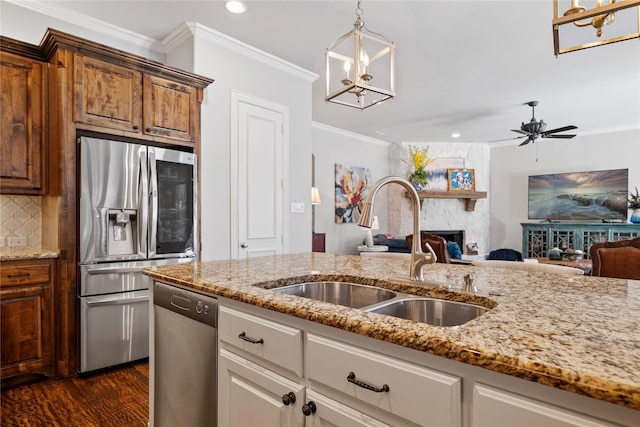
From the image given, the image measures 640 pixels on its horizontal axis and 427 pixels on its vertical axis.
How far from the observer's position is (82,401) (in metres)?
2.29

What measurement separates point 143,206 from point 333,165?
4.52m

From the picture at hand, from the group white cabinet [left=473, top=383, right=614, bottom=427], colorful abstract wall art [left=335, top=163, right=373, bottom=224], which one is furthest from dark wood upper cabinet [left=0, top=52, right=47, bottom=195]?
→ colorful abstract wall art [left=335, top=163, right=373, bottom=224]

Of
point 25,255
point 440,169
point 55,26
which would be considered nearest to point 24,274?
point 25,255

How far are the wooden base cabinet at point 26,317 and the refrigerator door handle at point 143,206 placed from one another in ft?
1.85

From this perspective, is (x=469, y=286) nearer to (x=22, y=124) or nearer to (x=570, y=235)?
(x=22, y=124)

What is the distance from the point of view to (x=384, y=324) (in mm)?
905

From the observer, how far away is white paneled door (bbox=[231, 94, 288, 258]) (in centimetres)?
356

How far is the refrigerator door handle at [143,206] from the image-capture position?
281 cm

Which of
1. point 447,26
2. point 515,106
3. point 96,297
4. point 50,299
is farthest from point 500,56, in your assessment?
point 50,299

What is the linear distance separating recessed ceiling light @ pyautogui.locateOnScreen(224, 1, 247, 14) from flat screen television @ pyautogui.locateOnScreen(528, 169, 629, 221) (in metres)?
6.95

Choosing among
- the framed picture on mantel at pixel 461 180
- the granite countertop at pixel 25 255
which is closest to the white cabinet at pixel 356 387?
the granite countertop at pixel 25 255

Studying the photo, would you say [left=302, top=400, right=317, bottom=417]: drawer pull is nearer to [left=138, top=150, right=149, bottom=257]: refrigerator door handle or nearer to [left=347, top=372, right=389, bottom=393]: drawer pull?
[left=347, top=372, right=389, bottom=393]: drawer pull

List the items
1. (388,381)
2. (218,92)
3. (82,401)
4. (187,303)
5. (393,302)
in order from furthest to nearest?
1. (218,92)
2. (82,401)
3. (187,303)
4. (393,302)
5. (388,381)

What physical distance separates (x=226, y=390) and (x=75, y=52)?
2517 millimetres
